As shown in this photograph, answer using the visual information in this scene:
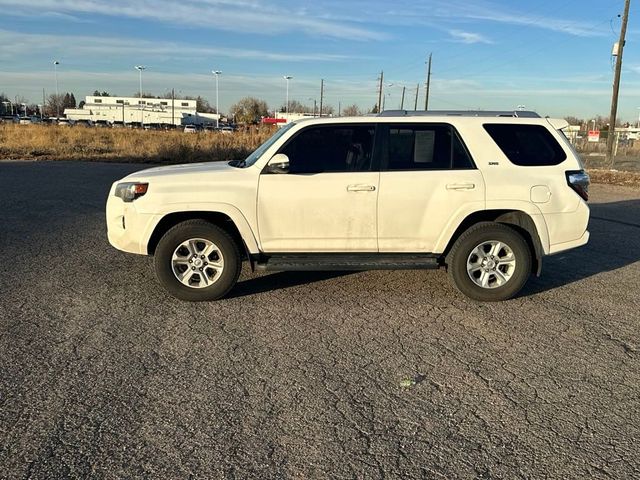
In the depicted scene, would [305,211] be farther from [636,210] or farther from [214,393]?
[636,210]

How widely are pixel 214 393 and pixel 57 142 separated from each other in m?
Answer: 30.3

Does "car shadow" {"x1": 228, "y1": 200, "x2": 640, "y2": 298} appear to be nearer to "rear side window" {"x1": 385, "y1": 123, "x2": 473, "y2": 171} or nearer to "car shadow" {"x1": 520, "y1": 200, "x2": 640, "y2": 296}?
"car shadow" {"x1": 520, "y1": 200, "x2": 640, "y2": 296}

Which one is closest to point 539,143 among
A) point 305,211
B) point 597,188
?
point 305,211

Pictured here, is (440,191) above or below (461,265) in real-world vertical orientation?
above

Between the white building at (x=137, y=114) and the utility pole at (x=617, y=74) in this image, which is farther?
the white building at (x=137, y=114)

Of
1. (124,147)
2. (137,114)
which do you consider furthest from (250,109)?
(124,147)

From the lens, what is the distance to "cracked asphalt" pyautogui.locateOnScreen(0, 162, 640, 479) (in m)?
2.98

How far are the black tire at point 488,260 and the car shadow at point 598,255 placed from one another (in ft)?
1.57

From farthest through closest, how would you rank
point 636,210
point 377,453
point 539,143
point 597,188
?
point 597,188
point 636,210
point 539,143
point 377,453

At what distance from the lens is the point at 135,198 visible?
5523mm

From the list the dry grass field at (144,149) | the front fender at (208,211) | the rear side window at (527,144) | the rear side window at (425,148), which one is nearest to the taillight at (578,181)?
the rear side window at (527,144)

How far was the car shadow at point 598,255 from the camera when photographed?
6.63m

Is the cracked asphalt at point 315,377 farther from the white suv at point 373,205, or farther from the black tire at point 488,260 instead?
the white suv at point 373,205

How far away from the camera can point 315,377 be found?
13.0ft
